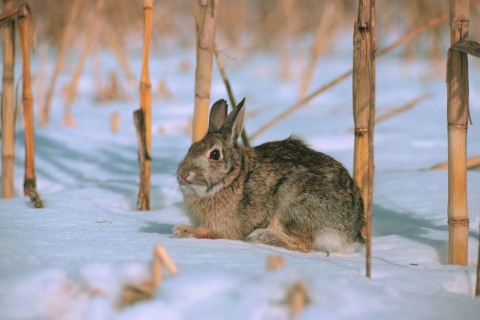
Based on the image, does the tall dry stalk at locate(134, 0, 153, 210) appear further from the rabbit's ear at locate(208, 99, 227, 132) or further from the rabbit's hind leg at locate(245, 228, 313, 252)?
the rabbit's hind leg at locate(245, 228, 313, 252)

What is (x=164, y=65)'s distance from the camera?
11047 mm

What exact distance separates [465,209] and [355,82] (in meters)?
0.76

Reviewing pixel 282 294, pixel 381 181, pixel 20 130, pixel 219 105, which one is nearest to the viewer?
pixel 282 294

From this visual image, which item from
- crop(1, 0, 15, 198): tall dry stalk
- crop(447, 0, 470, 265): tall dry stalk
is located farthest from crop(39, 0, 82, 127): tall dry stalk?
crop(447, 0, 470, 265): tall dry stalk

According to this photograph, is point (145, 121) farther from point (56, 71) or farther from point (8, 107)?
point (56, 71)

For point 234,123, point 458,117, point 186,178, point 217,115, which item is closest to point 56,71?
point 217,115

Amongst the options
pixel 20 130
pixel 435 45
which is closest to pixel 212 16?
pixel 20 130

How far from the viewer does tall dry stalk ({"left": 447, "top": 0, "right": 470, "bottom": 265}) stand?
9.68 ft

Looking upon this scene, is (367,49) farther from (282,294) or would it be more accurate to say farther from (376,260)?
(282,294)

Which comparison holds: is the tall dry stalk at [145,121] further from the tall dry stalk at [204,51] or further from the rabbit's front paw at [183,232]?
the rabbit's front paw at [183,232]

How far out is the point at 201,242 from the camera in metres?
3.22

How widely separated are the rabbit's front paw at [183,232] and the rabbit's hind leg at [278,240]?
0.28 m

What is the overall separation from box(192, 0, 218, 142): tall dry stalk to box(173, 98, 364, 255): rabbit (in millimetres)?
307

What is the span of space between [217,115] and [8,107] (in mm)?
1335
